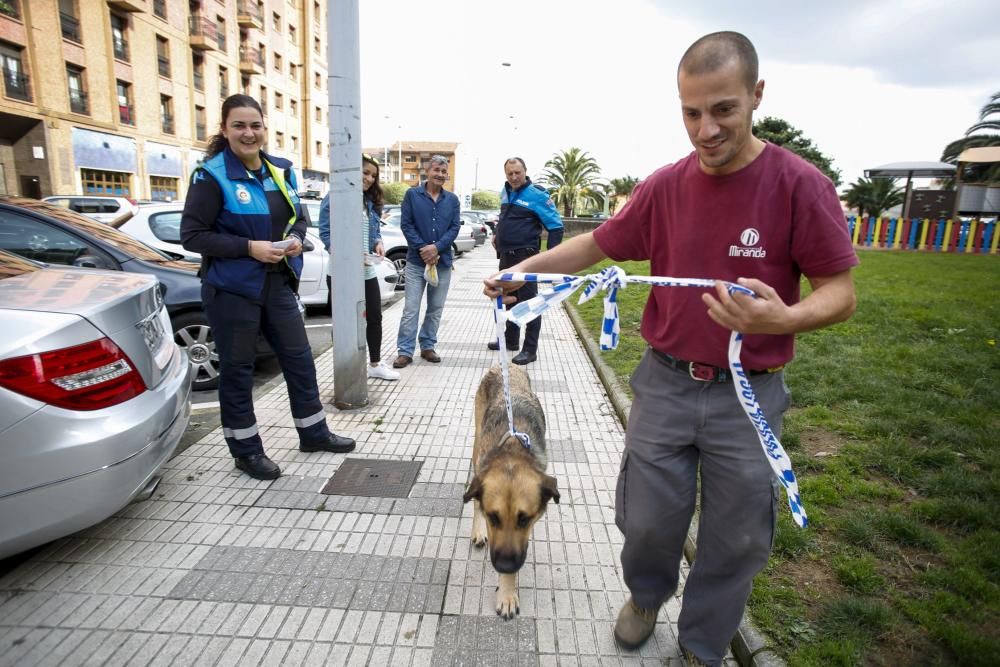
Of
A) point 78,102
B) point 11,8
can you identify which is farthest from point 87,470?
point 78,102

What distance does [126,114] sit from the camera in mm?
27547

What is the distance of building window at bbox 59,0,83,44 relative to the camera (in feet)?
77.2

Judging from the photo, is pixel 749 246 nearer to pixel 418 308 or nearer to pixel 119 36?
pixel 418 308

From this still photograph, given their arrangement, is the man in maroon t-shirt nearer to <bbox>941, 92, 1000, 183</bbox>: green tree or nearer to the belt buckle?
the belt buckle

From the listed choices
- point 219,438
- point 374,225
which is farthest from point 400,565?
point 374,225

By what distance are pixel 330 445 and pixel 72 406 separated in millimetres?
1864

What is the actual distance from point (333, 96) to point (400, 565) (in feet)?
12.7

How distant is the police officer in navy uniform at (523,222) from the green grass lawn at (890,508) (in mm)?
1096

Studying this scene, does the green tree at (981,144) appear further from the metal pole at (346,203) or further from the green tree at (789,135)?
the metal pole at (346,203)

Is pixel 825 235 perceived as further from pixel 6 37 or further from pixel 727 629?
pixel 6 37

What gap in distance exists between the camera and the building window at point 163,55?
2992cm

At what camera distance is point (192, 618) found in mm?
2545

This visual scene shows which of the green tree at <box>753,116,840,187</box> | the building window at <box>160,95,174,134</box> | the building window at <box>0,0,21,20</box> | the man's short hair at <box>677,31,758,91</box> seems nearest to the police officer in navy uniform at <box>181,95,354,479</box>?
the man's short hair at <box>677,31,758,91</box>

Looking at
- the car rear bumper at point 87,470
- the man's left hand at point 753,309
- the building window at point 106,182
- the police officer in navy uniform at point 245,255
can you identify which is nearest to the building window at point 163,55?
the building window at point 106,182
